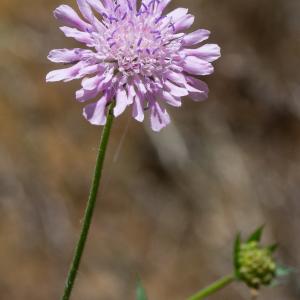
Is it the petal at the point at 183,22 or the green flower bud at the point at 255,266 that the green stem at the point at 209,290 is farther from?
the petal at the point at 183,22

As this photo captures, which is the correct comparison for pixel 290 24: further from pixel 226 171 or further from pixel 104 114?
pixel 104 114

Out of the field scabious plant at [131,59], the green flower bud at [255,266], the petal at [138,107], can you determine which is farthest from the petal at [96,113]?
the green flower bud at [255,266]

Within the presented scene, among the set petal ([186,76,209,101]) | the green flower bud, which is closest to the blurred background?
the green flower bud

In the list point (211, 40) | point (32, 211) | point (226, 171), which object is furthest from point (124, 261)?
point (211, 40)

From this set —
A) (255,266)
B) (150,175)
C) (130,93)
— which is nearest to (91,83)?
(130,93)

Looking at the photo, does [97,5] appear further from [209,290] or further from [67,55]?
[209,290]

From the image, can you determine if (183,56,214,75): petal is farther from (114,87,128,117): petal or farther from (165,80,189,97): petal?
(114,87,128,117): petal
